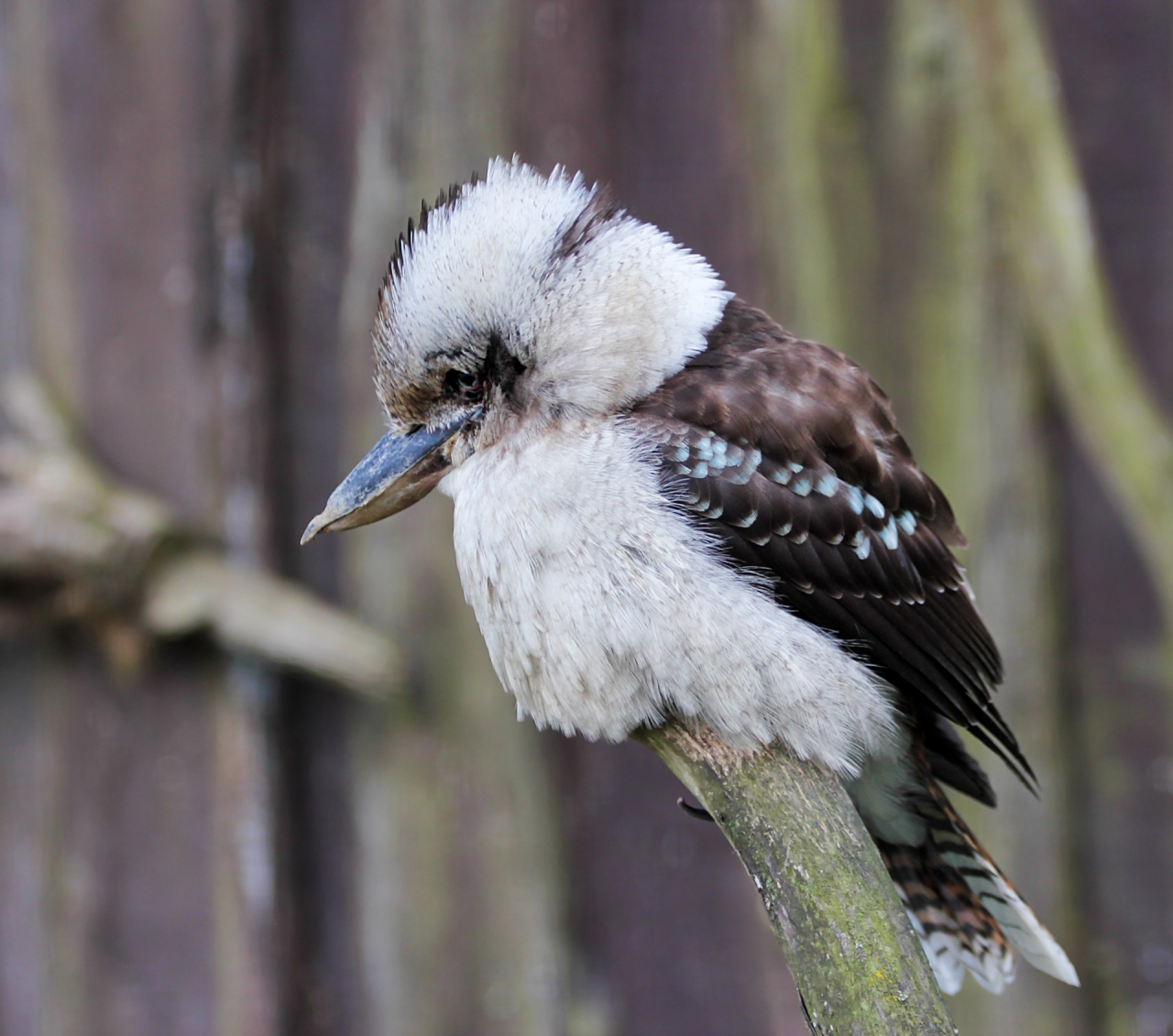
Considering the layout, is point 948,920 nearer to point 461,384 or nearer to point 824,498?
Result: point 824,498

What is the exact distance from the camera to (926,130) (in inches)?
74.5

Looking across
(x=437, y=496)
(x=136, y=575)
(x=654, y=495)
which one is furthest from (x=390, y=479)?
(x=136, y=575)

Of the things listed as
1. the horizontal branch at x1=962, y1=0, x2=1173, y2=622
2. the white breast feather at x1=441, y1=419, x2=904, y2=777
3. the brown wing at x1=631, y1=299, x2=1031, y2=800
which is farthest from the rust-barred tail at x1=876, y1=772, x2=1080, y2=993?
the horizontal branch at x1=962, y1=0, x2=1173, y2=622

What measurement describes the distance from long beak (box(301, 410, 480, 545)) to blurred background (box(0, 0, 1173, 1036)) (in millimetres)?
733

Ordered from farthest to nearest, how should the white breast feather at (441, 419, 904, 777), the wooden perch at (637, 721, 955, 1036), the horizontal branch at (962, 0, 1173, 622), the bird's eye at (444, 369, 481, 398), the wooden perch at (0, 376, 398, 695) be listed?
the wooden perch at (0, 376, 398, 695), the horizontal branch at (962, 0, 1173, 622), the bird's eye at (444, 369, 481, 398), the white breast feather at (441, 419, 904, 777), the wooden perch at (637, 721, 955, 1036)

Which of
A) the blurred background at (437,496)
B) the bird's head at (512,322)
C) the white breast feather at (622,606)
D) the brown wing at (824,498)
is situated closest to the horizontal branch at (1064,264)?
the blurred background at (437,496)

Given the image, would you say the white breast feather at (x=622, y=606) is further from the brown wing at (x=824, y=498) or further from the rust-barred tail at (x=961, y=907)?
the rust-barred tail at (x=961, y=907)

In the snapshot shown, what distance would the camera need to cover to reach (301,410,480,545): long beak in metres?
1.20

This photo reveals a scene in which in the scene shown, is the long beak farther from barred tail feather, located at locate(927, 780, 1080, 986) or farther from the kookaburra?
barred tail feather, located at locate(927, 780, 1080, 986)

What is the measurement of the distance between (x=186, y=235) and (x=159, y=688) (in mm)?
778

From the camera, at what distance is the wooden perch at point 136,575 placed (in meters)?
1.91

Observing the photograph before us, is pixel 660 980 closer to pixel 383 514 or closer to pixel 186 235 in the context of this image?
pixel 383 514

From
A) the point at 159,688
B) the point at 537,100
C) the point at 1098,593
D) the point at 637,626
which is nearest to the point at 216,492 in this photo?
the point at 159,688

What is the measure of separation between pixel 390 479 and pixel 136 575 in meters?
0.91
